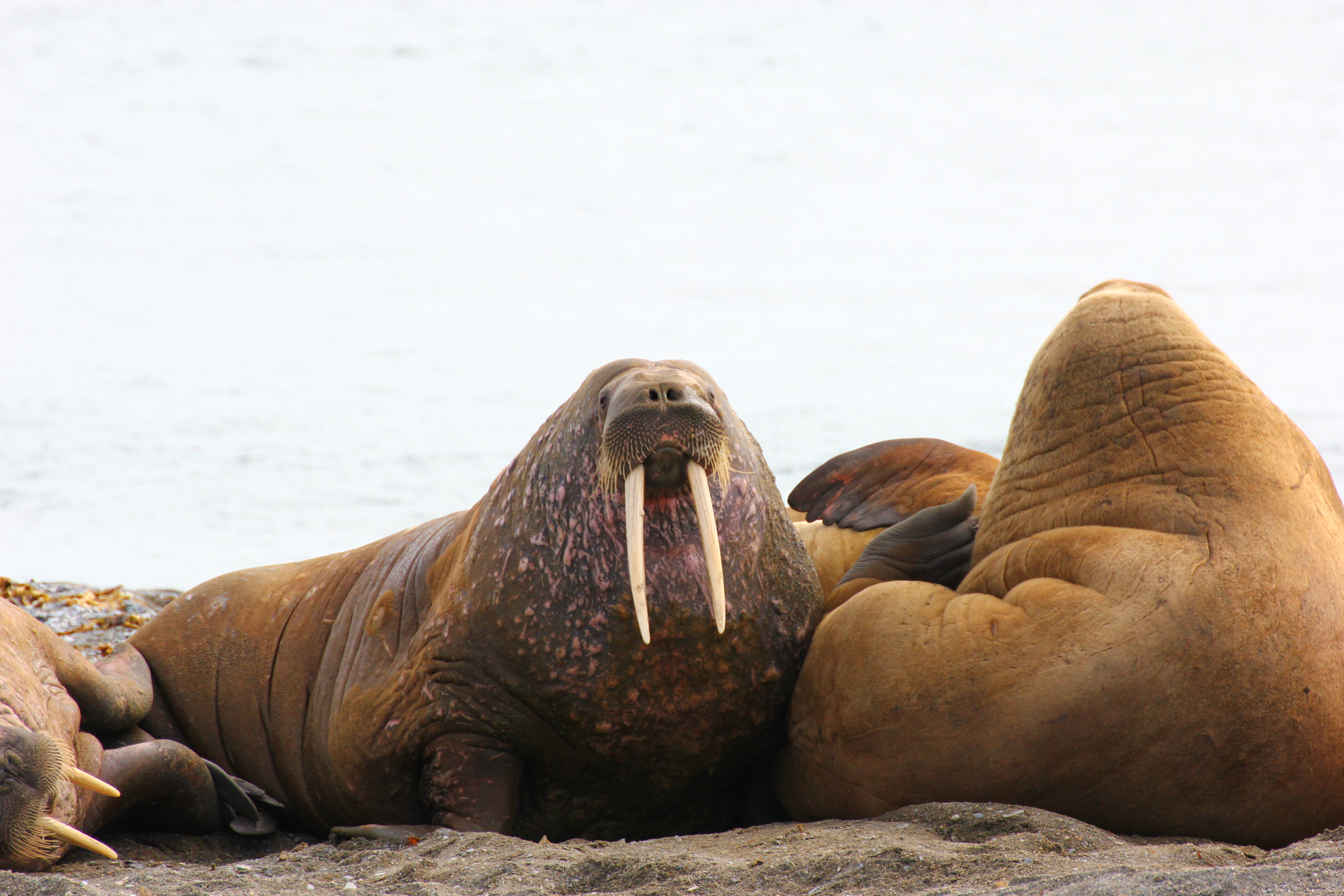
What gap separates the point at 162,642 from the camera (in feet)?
14.7

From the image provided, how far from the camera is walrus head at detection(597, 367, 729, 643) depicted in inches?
124

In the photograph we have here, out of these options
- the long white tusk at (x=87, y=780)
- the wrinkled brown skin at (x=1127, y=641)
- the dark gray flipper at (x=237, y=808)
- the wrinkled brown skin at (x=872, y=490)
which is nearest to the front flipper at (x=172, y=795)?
the dark gray flipper at (x=237, y=808)

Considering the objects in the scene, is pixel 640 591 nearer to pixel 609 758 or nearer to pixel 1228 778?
pixel 609 758

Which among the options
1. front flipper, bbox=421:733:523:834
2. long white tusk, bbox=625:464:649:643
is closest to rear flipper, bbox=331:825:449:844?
front flipper, bbox=421:733:523:834

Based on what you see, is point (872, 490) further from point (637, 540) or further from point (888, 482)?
point (637, 540)

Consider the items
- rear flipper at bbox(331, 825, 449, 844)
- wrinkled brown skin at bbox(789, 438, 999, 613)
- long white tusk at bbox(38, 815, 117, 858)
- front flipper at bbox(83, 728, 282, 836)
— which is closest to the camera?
long white tusk at bbox(38, 815, 117, 858)

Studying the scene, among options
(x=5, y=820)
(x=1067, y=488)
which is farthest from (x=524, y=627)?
(x=1067, y=488)

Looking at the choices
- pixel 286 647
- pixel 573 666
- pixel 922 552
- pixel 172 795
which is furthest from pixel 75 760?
pixel 922 552

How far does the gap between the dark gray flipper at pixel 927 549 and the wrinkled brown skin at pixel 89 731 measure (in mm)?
1986

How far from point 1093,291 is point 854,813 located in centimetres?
173

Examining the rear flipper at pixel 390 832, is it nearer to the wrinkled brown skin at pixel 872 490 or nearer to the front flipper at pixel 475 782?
the front flipper at pixel 475 782

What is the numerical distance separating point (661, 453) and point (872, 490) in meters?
1.82

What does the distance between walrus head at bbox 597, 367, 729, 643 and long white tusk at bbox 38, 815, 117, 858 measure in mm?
1288

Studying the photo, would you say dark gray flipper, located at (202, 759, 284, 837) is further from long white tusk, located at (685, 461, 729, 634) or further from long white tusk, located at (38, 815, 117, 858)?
long white tusk, located at (685, 461, 729, 634)
